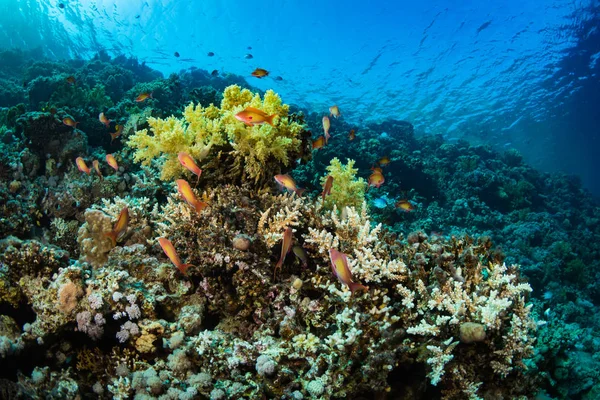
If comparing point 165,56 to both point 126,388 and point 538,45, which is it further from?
point 126,388

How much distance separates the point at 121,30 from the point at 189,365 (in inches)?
1871

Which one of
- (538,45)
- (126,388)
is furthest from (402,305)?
(538,45)

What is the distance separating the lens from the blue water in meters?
27.8

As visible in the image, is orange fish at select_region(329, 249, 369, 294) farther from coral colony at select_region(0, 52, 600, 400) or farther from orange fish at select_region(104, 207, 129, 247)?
orange fish at select_region(104, 207, 129, 247)

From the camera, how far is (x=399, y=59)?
34500 millimetres

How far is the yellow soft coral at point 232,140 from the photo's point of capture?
12.7 feet

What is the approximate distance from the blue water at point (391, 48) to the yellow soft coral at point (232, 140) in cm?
3115

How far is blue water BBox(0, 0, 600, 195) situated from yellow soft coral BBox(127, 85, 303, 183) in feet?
102

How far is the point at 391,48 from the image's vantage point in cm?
3425

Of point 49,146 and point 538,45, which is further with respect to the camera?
point 538,45

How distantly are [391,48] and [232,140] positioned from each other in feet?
119

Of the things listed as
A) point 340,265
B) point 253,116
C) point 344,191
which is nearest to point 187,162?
point 253,116

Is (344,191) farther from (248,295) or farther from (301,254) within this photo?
(248,295)

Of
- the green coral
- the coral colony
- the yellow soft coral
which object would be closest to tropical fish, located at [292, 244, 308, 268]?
the coral colony
